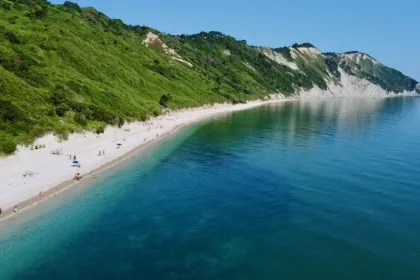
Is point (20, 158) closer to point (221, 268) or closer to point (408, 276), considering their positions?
point (221, 268)

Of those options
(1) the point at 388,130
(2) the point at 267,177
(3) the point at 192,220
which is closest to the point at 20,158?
(3) the point at 192,220

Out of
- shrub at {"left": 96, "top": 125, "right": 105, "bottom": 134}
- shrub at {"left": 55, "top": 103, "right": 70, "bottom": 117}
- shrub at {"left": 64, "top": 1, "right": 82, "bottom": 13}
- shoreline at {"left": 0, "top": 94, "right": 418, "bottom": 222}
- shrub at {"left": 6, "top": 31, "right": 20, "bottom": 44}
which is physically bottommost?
shoreline at {"left": 0, "top": 94, "right": 418, "bottom": 222}

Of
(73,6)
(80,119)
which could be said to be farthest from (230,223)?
(73,6)

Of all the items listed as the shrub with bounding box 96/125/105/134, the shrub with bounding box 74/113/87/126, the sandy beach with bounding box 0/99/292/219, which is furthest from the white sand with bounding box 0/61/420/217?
the shrub with bounding box 74/113/87/126

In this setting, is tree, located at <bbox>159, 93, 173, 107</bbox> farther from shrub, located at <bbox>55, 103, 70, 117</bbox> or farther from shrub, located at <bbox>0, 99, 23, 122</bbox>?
shrub, located at <bbox>0, 99, 23, 122</bbox>

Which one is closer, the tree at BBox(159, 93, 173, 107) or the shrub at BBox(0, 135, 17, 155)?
the shrub at BBox(0, 135, 17, 155)

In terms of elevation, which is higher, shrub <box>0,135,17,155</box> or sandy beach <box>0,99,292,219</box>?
shrub <box>0,135,17,155</box>

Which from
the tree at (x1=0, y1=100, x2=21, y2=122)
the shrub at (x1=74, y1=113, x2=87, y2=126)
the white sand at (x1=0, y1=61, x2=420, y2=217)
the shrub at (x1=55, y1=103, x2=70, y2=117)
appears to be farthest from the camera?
the shrub at (x1=74, y1=113, x2=87, y2=126)

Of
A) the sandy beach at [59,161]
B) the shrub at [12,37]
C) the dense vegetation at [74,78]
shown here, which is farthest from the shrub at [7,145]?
the shrub at [12,37]
